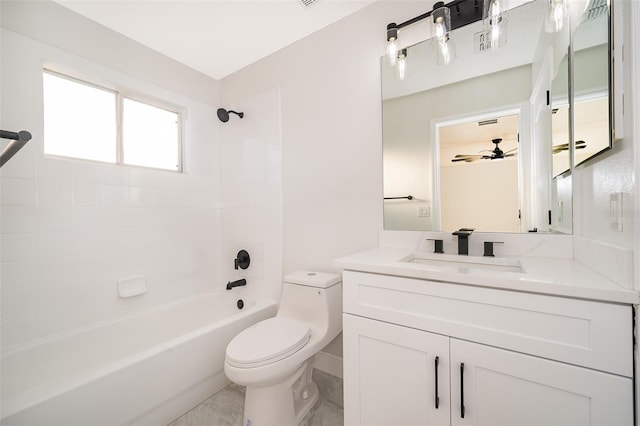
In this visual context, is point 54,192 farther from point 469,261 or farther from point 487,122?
point 487,122

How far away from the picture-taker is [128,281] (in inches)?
71.7

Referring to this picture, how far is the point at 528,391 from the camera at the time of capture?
801 millimetres

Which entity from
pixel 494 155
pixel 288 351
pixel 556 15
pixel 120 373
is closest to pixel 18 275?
pixel 120 373

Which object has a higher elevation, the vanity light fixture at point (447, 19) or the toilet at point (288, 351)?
the vanity light fixture at point (447, 19)

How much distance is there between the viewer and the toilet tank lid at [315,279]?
1604mm

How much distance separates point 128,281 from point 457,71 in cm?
244

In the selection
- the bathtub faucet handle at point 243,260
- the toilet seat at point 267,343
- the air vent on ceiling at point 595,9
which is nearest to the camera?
the air vent on ceiling at point 595,9

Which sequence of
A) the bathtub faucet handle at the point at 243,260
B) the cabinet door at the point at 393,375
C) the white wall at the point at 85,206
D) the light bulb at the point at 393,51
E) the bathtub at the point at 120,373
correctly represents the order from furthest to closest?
the bathtub faucet handle at the point at 243,260, the light bulb at the point at 393,51, the white wall at the point at 85,206, the bathtub at the point at 120,373, the cabinet door at the point at 393,375

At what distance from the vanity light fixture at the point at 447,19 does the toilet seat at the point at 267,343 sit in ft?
5.51

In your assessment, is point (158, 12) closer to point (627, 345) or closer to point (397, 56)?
point (397, 56)

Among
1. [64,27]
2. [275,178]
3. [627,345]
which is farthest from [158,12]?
[627,345]

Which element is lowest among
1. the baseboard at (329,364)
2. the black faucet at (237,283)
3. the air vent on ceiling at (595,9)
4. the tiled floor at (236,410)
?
the tiled floor at (236,410)

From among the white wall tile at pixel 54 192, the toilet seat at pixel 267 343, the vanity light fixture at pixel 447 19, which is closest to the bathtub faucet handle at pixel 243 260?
the toilet seat at pixel 267 343

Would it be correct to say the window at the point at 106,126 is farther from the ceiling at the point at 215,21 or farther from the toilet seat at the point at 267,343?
the toilet seat at the point at 267,343
